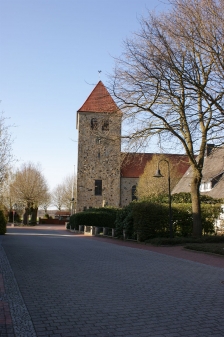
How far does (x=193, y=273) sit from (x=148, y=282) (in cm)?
243

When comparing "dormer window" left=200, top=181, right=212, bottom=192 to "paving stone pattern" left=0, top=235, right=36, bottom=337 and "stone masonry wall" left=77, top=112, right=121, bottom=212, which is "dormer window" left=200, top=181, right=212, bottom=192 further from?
"paving stone pattern" left=0, top=235, right=36, bottom=337

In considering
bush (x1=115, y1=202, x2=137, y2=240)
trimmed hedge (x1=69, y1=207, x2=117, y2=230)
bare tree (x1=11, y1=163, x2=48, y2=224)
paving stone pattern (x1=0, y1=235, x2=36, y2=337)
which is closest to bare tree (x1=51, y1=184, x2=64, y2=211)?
bare tree (x1=11, y1=163, x2=48, y2=224)

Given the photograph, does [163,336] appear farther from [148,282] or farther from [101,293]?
[148,282]

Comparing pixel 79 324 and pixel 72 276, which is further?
pixel 72 276

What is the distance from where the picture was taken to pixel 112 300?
314 inches

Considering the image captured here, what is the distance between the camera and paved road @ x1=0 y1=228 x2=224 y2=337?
6.00 m

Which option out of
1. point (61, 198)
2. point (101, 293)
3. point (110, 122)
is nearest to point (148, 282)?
point (101, 293)

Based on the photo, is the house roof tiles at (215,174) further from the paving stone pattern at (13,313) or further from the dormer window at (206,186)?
the paving stone pattern at (13,313)

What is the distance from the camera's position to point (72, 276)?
35.7ft

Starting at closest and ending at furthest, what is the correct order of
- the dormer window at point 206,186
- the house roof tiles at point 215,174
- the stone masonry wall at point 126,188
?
the house roof tiles at point 215,174 → the dormer window at point 206,186 → the stone masonry wall at point 126,188

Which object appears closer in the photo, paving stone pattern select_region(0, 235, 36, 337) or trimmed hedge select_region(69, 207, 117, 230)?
paving stone pattern select_region(0, 235, 36, 337)

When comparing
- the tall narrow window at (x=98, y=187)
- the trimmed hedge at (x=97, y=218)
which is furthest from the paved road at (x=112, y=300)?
the tall narrow window at (x=98, y=187)

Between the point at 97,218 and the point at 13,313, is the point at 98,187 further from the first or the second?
the point at 13,313

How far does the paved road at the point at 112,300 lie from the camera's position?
19.7ft
